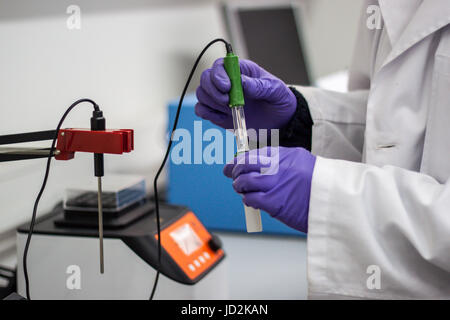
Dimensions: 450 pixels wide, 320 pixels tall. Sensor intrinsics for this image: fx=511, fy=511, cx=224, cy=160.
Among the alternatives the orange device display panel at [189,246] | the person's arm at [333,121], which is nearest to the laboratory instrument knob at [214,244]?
the orange device display panel at [189,246]

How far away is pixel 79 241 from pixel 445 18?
631mm

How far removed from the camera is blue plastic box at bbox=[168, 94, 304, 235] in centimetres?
133

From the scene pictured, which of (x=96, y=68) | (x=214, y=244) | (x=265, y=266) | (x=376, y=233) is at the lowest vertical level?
(x=265, y=266)

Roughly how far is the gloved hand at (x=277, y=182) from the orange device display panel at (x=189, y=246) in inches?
9.2

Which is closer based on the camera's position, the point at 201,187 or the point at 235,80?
the point at 235,80

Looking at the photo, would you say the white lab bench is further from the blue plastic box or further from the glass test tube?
the glass test tube

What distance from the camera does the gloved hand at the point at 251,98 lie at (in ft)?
2.33

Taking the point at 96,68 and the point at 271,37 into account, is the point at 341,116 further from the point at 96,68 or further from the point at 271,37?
the point at 271,37

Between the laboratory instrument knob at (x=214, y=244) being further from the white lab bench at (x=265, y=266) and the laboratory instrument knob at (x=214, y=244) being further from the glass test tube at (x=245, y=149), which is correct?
the glass test tube at (x=245, y=149)

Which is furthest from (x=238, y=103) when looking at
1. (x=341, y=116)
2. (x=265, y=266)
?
(x=265, y=266)

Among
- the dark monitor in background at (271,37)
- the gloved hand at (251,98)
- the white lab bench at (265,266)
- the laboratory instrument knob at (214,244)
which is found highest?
the dark monitor in background at (271,37)

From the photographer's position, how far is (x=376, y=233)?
619mm

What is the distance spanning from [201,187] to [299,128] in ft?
1.70
